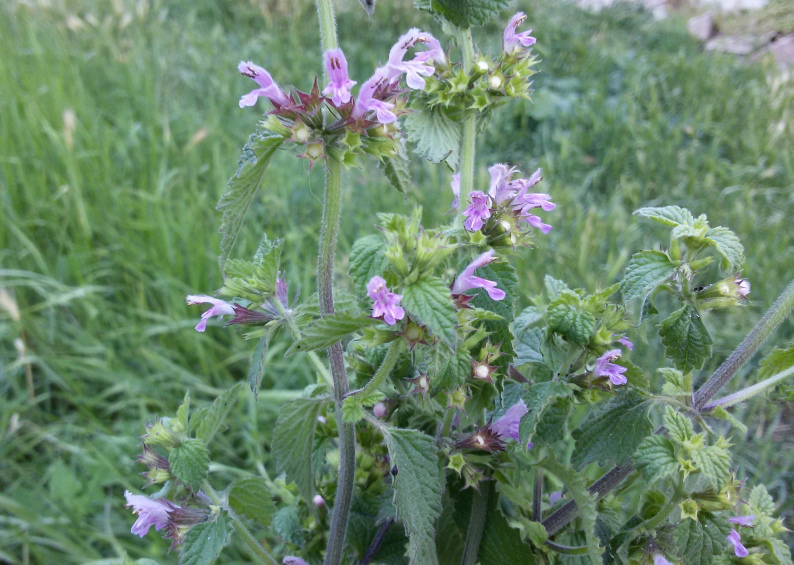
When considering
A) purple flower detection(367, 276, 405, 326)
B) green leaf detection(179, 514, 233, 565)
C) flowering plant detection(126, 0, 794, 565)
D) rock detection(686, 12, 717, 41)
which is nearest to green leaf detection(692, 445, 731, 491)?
flowering plant detection(126, 0, 794, 565)

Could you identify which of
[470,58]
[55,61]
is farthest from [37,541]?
[55,61]

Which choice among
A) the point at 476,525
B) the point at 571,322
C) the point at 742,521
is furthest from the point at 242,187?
the point at 742,521

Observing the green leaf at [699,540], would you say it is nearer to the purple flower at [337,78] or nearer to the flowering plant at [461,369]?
the flowering plant at [461,369]

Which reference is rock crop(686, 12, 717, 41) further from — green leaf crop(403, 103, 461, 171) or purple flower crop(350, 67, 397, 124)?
purple flower crop(350, 67, 397, 124)

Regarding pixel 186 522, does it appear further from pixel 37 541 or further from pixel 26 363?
pixel 26 363

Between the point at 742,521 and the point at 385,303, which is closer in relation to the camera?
the point at 385,303

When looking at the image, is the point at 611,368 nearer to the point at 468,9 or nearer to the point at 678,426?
A: the point at 678,426

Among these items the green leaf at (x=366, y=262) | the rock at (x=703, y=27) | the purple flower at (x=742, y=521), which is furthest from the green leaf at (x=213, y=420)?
the rock at (x=703, y=27)
